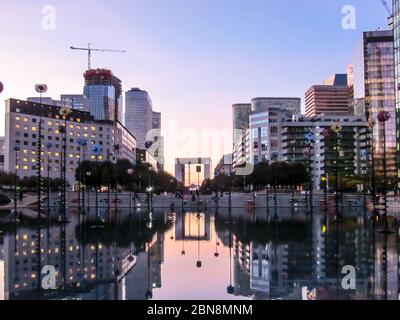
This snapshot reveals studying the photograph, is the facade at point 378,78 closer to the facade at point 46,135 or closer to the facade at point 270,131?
the facade at point 270,131

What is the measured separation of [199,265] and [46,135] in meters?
166

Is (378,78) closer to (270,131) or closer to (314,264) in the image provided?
(270,131)

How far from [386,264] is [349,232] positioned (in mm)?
14025

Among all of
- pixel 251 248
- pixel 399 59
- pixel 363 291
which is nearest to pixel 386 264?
pixel 363 291

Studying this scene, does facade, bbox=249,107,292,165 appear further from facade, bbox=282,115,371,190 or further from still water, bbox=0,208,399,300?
still water, bbox=0,208,399,300

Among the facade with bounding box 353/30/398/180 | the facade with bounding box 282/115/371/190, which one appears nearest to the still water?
the facade with bounding box 282/115/371/190

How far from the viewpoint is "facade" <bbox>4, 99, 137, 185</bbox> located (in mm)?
166500

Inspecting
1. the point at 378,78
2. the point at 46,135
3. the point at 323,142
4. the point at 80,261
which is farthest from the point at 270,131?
the point at 80,261

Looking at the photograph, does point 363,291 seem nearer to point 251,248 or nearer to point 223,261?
point 223,261

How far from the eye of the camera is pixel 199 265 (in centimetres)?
1892

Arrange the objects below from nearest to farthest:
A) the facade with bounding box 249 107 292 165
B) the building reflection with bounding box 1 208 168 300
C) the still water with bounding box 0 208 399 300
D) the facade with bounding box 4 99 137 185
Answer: the still water with bounding box 0 208 399 300
the building reflection with bounding box 1 208 168 300
the facade with bounding box 4 99 137 185
the facade with bounding box 249 107 292 165

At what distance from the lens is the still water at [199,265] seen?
45.3 feet

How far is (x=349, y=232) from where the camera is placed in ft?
106

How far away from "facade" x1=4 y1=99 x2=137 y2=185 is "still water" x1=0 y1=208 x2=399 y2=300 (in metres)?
138
